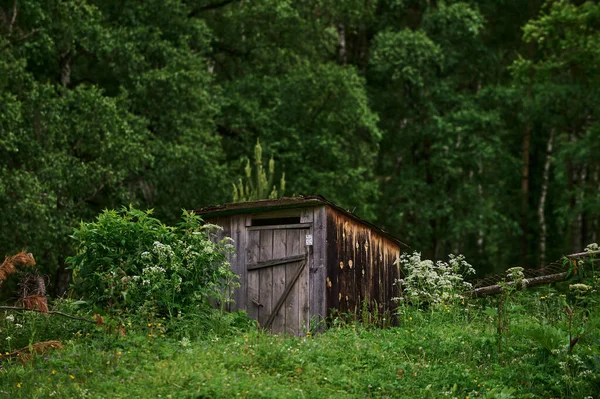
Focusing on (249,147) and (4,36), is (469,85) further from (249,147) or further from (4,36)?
(4,36)

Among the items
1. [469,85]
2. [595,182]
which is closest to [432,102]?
[469,85]

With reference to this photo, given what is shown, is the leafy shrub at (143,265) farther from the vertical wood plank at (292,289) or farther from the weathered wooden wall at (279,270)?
the vertical wood plank at (292,289)

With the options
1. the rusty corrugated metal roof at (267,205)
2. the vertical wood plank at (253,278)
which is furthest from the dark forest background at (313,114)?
the vertical wood plank at (253,278)

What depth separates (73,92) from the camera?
941 inches

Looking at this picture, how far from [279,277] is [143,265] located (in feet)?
9.77

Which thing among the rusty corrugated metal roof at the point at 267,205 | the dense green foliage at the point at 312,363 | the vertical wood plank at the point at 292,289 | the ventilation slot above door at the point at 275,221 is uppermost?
the rusty corrugated metal roof at the point at 267,205

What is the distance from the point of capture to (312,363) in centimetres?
1044

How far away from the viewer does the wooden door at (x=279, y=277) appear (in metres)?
14.4

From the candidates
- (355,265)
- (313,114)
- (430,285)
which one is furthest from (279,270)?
(313,114)

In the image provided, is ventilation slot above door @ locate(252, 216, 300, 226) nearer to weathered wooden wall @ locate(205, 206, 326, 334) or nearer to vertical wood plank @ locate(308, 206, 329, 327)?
weathered wooden wall @ locate(205, 206, 326, 334)

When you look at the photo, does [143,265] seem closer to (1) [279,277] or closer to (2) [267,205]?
(2) [267,205]

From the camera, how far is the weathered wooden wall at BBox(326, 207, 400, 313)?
572 inches

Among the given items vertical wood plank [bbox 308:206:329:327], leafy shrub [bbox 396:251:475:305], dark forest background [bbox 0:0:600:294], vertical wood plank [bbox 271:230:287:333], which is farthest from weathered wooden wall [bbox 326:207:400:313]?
dark forest background [bbox 0:0:600:294]

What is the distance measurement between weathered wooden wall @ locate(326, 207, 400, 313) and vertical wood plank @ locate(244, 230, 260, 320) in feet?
4.36
